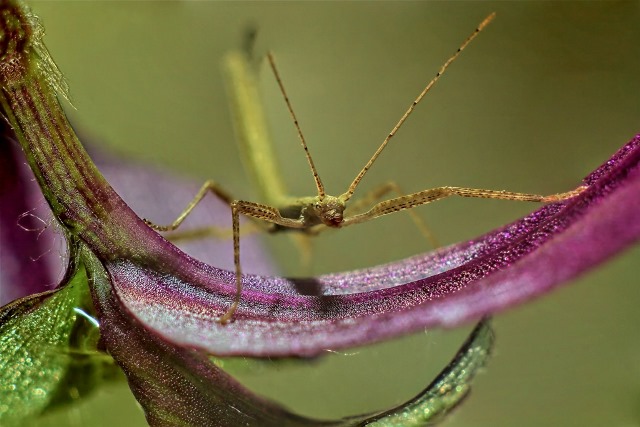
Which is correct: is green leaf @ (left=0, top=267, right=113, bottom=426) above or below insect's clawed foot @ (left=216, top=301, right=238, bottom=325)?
below

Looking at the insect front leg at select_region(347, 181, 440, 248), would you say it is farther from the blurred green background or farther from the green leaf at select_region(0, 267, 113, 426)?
the green leaf at select_region(0, 267, 113, 426)

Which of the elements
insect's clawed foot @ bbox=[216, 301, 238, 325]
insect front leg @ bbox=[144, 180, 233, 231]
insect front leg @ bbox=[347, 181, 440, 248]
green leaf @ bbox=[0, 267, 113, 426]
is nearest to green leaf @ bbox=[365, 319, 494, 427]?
insect's clawed foot @ bbox=[216, 301, 238, 325]

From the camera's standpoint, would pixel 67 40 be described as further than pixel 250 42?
No

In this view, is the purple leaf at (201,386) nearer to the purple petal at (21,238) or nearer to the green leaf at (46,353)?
the green leaf at (46,353)

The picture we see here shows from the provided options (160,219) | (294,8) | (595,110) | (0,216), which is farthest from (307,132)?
(0,216)

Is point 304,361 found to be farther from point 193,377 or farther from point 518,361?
point 518,361
